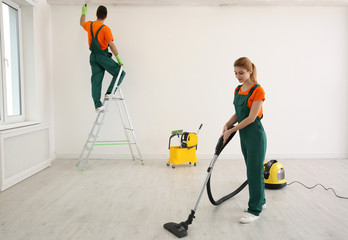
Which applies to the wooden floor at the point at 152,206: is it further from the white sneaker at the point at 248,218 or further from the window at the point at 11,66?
the window at the point at 11,66

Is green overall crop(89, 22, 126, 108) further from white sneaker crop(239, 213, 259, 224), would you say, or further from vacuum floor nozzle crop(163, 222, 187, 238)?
white sneaker crop(239, 213, 259, 224)

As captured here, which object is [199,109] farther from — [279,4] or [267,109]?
[279,4]

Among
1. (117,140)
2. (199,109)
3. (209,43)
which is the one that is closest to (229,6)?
(209,43)

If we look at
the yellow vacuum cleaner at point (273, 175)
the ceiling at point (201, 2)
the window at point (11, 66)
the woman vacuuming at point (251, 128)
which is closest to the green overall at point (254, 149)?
the woman vacuuming at point (251, 128)

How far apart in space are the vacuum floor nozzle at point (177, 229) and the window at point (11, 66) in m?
2.43

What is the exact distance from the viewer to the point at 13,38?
3.77m

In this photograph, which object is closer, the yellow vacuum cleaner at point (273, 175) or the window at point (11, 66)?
the yellow vacuum cleaner at point (273, 175)

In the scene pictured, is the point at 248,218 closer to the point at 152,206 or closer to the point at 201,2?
the point at 152,206

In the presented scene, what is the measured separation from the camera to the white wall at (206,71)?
14.2 feet

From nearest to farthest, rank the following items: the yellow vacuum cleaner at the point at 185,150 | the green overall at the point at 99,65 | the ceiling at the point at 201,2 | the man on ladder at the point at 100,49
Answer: the man on ladder at the point at 100,49 → the green overall at the point at 99,65 → the yellow vacuum cleaner at the point at 185,150 → the ceiling at the point at 201,2

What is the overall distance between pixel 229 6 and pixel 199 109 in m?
1.55

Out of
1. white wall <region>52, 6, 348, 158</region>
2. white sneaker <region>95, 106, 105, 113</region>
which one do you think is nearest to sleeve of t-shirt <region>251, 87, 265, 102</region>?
white sneaker <region>95, 106, 105, 113</region>

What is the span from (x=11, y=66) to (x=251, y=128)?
3.10 metres

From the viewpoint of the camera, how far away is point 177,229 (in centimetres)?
201
